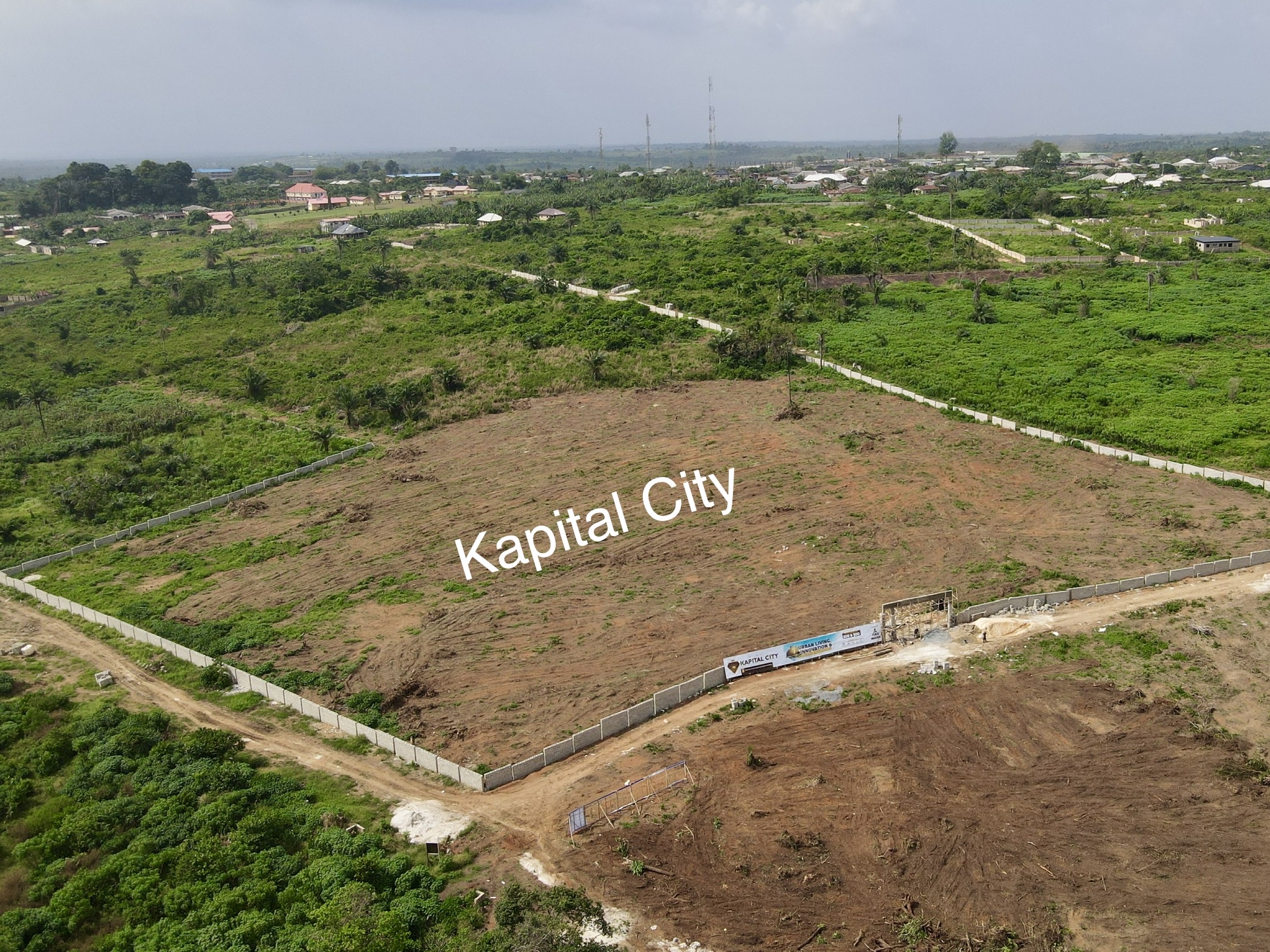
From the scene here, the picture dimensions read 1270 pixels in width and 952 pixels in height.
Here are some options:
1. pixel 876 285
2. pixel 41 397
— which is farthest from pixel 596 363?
pixel 41 397

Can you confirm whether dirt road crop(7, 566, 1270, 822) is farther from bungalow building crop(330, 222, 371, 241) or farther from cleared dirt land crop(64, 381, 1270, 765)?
bungalow building crop(330, 222, 371, 241)

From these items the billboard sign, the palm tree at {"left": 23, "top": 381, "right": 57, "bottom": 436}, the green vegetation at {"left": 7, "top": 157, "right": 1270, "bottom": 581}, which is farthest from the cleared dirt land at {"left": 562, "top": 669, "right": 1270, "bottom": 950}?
the palm tree at {"left": 23, "top": 381, "right": 57, "bottom": 436}

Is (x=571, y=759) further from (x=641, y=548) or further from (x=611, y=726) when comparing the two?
(x=641, y=548)

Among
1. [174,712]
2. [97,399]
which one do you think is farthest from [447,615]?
[97,399]

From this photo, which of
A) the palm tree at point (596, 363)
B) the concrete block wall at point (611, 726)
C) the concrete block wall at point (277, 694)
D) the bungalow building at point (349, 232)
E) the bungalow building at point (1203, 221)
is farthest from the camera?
the bungalow building at point (349, 232)

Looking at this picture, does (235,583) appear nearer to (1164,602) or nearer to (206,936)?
(206,936)

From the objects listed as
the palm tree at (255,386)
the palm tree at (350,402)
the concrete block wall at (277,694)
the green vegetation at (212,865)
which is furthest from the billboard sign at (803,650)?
the palm tree at (255,386)

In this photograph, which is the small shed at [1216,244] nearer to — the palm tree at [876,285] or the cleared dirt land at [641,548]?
the palm tree at [876,285]
